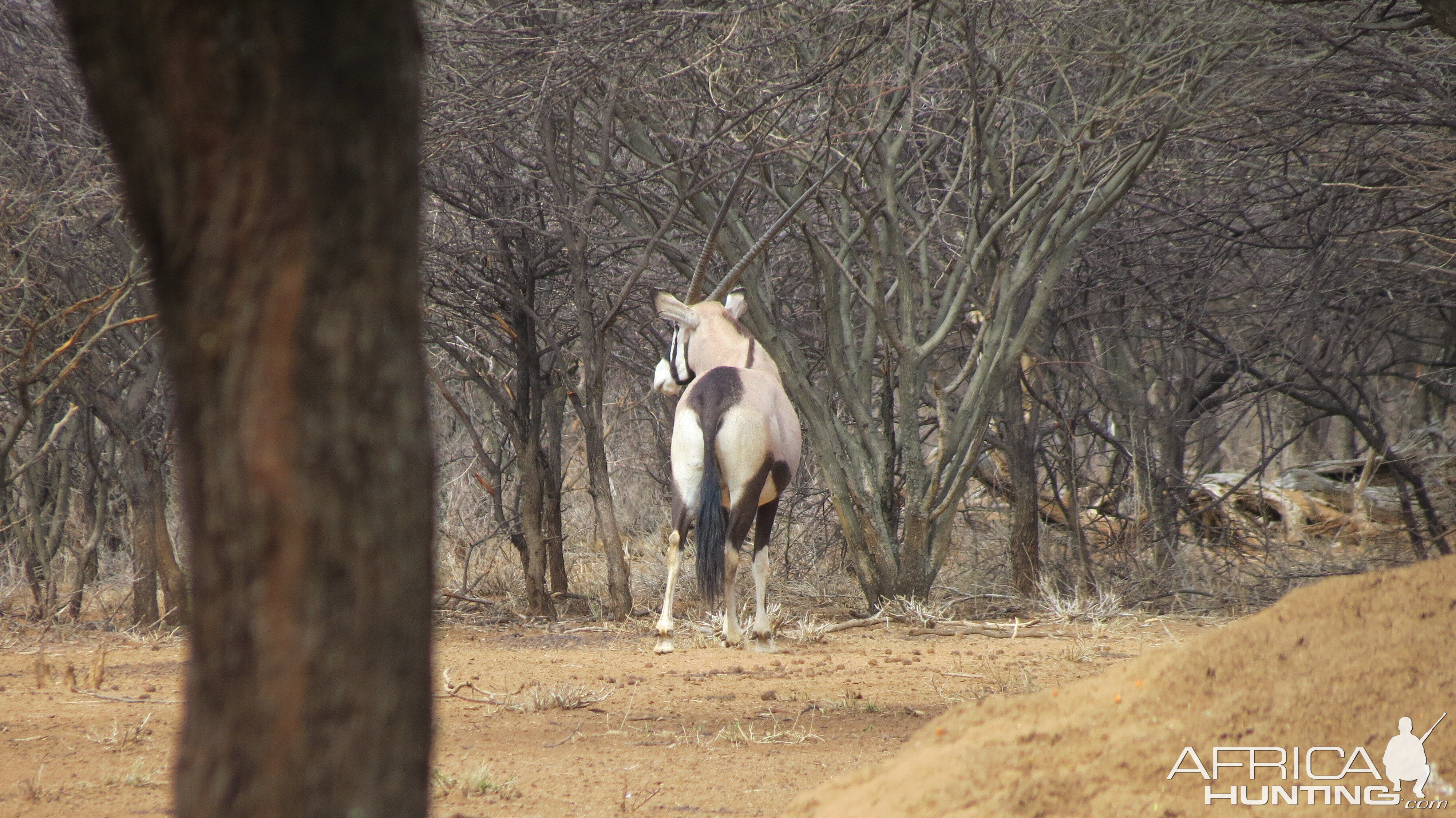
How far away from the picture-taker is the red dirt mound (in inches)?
108

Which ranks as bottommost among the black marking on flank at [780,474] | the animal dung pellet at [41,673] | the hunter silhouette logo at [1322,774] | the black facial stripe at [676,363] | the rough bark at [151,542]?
the animal dung pellet at [41,673]

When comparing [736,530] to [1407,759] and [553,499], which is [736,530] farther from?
[1407,759]

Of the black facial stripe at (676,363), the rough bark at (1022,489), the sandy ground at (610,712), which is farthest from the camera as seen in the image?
the rough bark at (1022,489)

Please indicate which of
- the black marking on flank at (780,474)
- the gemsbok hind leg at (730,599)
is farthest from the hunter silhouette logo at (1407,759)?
the black marking on flank at (780,474)

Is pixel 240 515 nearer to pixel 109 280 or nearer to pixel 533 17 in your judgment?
pixel 533 17

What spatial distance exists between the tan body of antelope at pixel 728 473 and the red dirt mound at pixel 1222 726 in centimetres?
441

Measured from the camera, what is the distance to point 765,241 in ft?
27.2

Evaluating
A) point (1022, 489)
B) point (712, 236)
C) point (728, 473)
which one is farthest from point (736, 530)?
point (1022, 489)

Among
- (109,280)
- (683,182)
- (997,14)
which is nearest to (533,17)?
(683,182)

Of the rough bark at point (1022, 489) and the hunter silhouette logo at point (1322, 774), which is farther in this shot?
the rough bark at point (1022, 489)

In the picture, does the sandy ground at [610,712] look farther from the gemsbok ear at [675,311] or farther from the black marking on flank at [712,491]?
the gemsbok ear at [675,311]

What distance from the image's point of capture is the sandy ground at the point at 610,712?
394cm

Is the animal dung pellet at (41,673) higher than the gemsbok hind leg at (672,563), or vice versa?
the gemsbok hind leg at (672,563)

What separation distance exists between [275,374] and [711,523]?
641 cm
